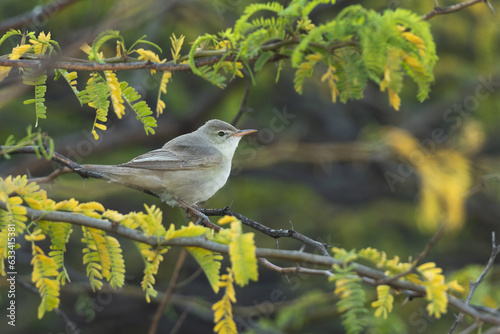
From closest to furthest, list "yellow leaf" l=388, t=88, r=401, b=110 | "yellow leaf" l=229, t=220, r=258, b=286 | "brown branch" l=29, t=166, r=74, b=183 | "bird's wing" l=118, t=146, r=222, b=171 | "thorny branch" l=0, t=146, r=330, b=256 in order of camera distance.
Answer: "yellow leaf" l=229, t=220, r=258, b=286
"thorny branch" l=0, t=146, r=330, b=256
"yellow leaf" l=388, t=88, r=401, b=110
"brown branch" l=29, t=166, r=74, b=183
"bird's wing" l=118, t=146, r=222, b=171

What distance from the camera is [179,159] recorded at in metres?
4.57

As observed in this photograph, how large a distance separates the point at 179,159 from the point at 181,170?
0.12 meters

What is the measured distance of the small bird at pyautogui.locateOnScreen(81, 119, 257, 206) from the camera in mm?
4035

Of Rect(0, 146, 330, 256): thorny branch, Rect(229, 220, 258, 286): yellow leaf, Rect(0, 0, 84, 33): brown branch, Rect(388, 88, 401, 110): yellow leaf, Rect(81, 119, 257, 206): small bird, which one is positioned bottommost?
Rect(81, 119, 257, 206): small bird

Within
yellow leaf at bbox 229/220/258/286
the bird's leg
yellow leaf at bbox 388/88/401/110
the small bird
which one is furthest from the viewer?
the small bird

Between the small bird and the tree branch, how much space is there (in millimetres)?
1162

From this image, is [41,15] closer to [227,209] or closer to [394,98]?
[227,209]

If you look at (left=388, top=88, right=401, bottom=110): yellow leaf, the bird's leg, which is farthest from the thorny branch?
(left=388, top=88, right=401, bottom=110): yellow leaf

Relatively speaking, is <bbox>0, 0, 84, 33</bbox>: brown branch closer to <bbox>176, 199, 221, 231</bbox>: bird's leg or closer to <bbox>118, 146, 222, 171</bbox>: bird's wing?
<bbox>118, 146, 222, 171</bbox>: bird's wing

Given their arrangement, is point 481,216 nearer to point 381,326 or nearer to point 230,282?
point 381,326

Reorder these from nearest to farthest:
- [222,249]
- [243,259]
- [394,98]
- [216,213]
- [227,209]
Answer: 1. [243,259]
2. [222,249]
3. [394,98]
4. [227,209]
5. [216,213]

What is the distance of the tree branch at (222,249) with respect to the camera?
7.44 ft

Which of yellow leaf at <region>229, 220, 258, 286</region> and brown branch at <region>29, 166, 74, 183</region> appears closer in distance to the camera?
yellow leaf at <region>229, 220, 258, 286</region>

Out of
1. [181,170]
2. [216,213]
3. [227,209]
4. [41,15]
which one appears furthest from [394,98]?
[41,15]
